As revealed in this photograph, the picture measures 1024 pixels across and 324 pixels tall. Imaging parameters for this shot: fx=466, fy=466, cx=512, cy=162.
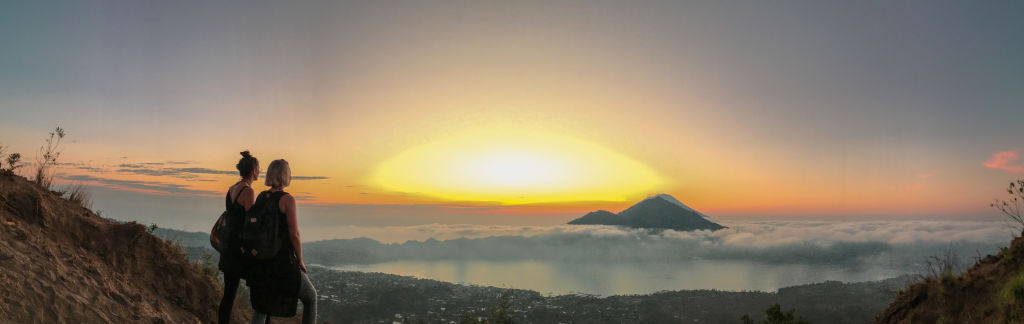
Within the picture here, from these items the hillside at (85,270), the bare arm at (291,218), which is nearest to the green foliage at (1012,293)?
the bare arm at (291,218)

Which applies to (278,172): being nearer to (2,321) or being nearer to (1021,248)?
(2,321)

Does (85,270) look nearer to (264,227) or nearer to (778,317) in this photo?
(264,227)

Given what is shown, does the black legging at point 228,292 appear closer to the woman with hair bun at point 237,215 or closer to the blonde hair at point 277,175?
the woman with hair bun at point 237,215

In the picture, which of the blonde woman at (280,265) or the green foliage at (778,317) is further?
the green foliage at (778,317)

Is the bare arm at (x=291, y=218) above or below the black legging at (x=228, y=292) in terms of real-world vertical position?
above

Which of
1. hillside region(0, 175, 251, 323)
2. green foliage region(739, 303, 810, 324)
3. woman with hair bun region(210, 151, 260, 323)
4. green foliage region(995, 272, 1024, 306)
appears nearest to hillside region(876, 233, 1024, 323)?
green foliage region(995, 272, 1024, 306)

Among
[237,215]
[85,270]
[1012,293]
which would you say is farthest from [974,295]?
[85,270]
